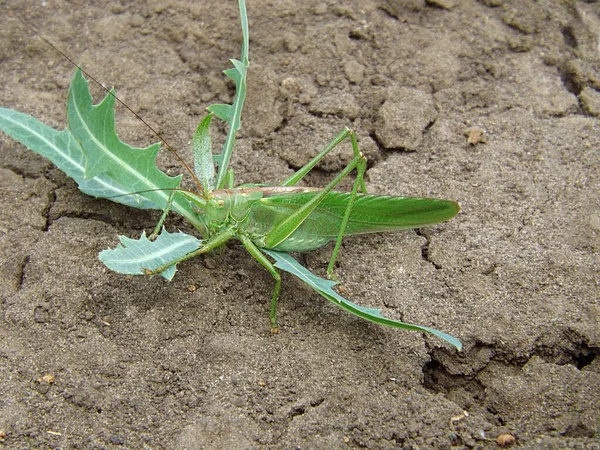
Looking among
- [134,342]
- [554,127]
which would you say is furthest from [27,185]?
[554,127]

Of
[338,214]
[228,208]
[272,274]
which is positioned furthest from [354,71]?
[272,274]

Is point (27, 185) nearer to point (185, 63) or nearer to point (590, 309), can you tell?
point (185, 63)

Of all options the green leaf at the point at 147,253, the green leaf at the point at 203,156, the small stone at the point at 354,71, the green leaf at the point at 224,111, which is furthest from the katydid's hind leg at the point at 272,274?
the small stone at the point at 354,71

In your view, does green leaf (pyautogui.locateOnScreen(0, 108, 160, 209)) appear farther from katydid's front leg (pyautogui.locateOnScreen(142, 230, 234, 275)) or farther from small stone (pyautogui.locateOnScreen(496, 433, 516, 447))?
small stone (pyautogui.locateOnScreen(496, 433, 516, 447))

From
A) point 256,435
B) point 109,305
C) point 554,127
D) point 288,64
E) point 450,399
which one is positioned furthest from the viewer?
point 288,64

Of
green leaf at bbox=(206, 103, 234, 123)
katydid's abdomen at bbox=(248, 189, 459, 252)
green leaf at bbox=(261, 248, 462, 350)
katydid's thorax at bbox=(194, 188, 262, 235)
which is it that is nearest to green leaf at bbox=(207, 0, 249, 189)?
green leaf at bbox=(206, 103, 234, 123)

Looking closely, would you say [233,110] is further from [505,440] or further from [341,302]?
[505,440]
